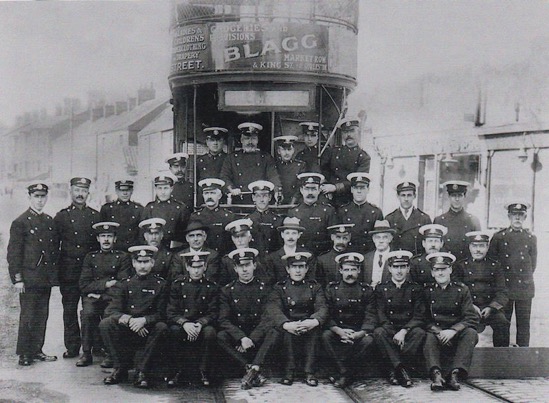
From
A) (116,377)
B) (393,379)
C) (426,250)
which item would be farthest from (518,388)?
(116,377)

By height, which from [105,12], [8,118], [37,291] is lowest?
[37,291]

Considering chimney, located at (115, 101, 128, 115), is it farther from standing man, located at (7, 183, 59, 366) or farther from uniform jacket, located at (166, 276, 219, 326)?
uniform jacket, located at (166, 276, 219, 326)

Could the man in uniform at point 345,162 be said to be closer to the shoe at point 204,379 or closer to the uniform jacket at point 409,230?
the uniform jacket at point 409,230

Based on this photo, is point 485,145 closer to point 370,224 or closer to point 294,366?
point 370,224

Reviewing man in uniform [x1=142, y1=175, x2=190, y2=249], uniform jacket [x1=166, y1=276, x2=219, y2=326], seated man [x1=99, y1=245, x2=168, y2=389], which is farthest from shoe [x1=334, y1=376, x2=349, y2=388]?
man in uniform [x1=142, y1=175, x2=190, y2=249]

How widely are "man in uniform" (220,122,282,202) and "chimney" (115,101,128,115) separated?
556 centimetres

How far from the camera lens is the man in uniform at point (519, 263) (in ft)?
18.3

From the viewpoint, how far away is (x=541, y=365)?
4.96 metres

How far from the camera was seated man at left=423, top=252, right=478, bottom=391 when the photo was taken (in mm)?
Answer: 4602

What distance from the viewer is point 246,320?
494 cm

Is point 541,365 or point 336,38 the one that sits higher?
point 336,38

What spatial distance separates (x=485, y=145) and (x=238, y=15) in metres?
6.14

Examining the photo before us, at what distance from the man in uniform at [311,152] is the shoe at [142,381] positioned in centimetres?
296

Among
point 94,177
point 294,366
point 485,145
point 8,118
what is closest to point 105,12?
point 8,118
